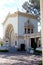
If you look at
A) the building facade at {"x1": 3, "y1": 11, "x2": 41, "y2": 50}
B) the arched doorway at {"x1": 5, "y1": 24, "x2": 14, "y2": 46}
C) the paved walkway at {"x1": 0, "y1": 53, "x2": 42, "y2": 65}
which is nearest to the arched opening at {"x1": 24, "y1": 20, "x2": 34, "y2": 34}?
the building facade at {"x1": 3, "y1": 11, "x2": 41, "y2": 50}

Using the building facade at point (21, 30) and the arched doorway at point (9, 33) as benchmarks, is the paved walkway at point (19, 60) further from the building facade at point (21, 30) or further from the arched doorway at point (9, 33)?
the arched doorway at point (9, 33)

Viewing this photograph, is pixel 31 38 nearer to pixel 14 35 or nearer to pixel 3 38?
pixel 14 35

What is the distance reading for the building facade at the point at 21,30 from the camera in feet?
63.0

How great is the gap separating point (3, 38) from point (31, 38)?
471 cm

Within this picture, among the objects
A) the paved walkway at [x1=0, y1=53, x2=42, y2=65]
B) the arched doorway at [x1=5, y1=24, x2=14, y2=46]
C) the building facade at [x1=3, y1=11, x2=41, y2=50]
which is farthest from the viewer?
the arched doorway at [x1=5, y1=24, x2=14, y2=46]

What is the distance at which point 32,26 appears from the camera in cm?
2080

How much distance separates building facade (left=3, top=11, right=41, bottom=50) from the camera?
19.2 m

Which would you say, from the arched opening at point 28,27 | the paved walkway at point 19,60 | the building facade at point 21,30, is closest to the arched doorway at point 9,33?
the building facade at point 21,30

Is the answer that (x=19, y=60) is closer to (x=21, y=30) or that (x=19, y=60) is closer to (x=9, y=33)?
(x=21, y=30)

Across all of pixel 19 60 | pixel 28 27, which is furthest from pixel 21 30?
pixel 19 60

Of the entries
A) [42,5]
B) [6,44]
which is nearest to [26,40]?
[6,44]

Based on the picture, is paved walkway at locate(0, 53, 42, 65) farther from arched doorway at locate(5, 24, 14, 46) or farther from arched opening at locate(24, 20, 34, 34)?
arched doorway at locate(5, 24, 14, 46)

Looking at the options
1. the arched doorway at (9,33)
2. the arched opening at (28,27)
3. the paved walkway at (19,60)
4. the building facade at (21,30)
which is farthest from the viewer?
the arched doorway at (9,33)

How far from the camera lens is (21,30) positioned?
64.7ft
